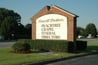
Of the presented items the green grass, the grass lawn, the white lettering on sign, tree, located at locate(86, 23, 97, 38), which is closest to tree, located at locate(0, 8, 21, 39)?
tree, located at locate(86, 23, 97, 38)

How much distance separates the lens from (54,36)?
28.7 m

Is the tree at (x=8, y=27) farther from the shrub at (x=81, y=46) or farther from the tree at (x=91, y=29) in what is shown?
the shrub at (x=81, y=46)

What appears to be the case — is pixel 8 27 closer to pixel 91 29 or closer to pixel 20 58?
pixel 91 29

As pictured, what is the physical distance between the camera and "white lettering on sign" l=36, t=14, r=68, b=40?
28.1m

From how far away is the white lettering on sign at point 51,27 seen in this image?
2812 cm

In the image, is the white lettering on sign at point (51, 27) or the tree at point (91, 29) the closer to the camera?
the white lettering on sign at point (51, 27)

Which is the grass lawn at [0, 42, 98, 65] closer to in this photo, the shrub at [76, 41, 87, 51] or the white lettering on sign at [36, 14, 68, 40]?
the white lettering on sign at [36, 14, 68, 40]

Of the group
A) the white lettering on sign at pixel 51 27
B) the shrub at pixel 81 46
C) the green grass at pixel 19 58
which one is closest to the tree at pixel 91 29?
the shrub at pixel 81 46

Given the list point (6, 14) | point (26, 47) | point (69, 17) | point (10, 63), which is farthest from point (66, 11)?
point (6, 14)

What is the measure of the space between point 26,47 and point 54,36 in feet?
17.1

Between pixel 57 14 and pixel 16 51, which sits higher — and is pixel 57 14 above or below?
above

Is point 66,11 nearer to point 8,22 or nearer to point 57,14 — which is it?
point 57,14

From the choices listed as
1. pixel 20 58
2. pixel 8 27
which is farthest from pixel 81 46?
pixel 8 27

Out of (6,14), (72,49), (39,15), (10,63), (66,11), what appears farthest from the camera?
(6,14)
